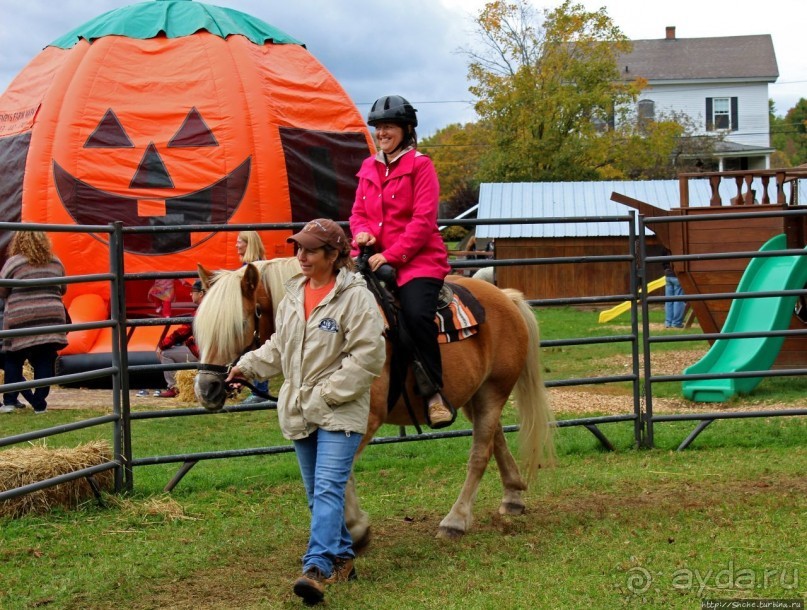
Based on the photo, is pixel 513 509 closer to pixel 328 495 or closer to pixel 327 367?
pixel 328 495

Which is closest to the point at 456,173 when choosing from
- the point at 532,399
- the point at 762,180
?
the point at 762,180

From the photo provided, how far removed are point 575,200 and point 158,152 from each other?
1593 centimetres

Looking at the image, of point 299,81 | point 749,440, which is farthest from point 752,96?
point 749,440

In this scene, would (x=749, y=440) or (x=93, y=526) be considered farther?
(x=749, y=440)

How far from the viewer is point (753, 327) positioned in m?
10.1

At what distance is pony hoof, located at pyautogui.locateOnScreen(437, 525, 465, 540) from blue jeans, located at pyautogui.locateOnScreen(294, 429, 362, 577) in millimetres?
1079

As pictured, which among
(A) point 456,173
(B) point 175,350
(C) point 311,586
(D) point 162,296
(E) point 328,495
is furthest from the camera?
(A) point 456,173

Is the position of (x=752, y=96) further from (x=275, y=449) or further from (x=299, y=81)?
(x=275, y=449)

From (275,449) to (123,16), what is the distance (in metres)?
8.91

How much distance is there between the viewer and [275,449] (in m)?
6.46

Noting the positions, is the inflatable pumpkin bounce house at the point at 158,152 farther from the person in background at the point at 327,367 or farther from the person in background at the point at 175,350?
the person in background at the point at 327,367

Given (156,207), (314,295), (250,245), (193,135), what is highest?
(193,135)

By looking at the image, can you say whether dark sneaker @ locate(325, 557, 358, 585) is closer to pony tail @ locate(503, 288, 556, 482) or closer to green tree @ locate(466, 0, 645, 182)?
pony tail @ locate(503, 288, 556, 482)

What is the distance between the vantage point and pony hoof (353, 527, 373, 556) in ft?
15.3
